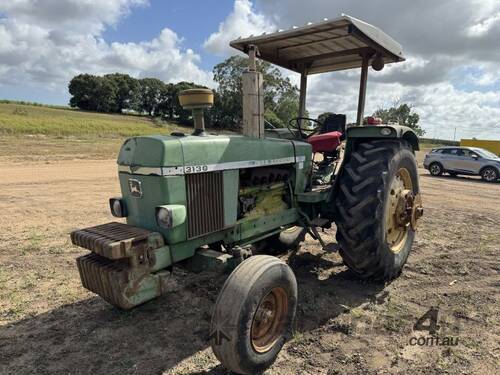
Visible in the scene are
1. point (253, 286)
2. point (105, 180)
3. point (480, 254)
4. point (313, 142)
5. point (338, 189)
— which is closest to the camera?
point (253, 286)

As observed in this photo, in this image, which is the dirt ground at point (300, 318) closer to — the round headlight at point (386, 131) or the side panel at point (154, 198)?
the side panel at point (154, 198)

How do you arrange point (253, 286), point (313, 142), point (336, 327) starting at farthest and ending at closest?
point (313, 142)
point (336, 327)
point (253, 286)

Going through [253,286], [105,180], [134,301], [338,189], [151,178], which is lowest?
[105,180]

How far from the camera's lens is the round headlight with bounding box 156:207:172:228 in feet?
9.21

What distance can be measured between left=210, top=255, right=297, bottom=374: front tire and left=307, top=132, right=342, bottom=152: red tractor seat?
6.67ft

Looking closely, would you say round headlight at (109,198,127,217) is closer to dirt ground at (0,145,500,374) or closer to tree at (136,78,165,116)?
dirt ground at (0,145,500,374)

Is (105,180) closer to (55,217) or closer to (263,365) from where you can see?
(55,217)

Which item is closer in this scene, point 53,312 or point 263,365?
point 263,365

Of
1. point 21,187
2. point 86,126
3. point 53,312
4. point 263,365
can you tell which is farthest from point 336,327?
point 86,126

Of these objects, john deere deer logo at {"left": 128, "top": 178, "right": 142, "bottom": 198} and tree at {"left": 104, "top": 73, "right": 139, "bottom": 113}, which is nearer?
john deere deer logo at {"left": 128, "top": 178, "right": 142, "bottom": 198}

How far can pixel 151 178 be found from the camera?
9.48 ft

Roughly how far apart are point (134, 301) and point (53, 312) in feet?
4.42

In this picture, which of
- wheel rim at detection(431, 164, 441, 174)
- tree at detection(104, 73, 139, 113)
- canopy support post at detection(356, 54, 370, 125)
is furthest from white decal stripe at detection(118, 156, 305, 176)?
tree at detection(104, 73, 139, 113)

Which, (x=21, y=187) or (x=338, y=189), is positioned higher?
(x=338, y=189)
